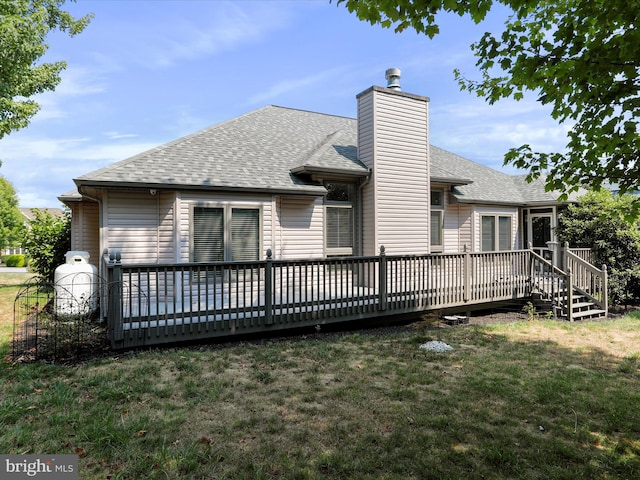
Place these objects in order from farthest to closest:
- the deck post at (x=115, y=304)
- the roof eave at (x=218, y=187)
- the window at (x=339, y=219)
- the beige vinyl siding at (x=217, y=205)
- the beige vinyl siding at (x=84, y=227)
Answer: the beige vinyl siding at (x=84, y=227), the window at (x=339, y=219), the beige vinyl siding at (x=217, y=205), the roof eave at (x=218, y=187), the deck post at (x=115, y=304)

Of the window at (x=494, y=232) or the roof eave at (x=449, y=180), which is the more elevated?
the roof eave at (x=449, y=180)

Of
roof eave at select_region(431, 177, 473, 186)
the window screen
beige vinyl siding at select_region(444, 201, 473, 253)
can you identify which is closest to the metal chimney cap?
roof eave at select_region(431, 177, 473, 186)

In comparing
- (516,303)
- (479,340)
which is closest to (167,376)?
(479,340)

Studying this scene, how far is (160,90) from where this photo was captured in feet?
48.1

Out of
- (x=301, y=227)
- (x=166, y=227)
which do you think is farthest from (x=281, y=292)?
(x=166, y=227)

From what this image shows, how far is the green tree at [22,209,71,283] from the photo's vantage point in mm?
12383

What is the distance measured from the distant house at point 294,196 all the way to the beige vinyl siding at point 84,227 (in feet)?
0.11

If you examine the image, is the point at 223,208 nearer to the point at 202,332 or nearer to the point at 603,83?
the point at 202,332

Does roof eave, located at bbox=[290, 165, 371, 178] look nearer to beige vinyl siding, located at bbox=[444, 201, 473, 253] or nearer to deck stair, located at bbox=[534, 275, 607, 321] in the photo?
beige vinyl siding, located at bbox=[444, 201, 473, 253]

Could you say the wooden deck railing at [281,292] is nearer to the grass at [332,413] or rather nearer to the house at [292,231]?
the house at [292,231]

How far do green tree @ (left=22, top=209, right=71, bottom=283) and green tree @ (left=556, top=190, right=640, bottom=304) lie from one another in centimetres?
1741

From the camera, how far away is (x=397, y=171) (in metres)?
10.8

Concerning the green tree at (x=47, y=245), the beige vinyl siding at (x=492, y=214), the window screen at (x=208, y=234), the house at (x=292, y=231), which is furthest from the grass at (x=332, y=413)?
the green tree at (x=47, y=245)

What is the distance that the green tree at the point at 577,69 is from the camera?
3.40 metres
